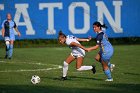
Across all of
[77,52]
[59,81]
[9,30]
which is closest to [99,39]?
[77,52]

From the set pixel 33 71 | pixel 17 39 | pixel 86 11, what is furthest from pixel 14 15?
pixel 33 71

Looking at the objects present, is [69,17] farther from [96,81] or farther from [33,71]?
[96,81]

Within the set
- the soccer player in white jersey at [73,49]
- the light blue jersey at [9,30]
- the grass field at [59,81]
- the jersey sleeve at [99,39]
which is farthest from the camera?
the light blue jersey at [9,30]

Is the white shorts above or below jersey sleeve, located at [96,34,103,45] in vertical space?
below

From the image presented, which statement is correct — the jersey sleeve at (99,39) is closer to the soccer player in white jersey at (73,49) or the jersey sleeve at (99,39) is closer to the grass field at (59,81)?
the soccer player in white jersey at (73,49)

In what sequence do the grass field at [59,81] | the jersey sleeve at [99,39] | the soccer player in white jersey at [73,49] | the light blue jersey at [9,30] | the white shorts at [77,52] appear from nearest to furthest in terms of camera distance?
the grass field at [59,81] → the jersey sleeve at [99,39] → the soccer player in white jersey at [73,49] → the white shorts at [77,52] → the light blue jersey at [9,30]

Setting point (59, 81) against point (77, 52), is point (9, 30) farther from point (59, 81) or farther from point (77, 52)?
point (59, 81)

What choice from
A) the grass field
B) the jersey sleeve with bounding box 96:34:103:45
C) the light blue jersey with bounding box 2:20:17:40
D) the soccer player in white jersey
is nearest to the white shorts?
the soccer player in white jersey

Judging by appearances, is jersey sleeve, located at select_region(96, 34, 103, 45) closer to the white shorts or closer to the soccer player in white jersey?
the soccer player in white jersey

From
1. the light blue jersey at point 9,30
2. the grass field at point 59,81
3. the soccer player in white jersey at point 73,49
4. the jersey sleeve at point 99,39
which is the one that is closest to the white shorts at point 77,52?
the soccer player in white jersey at point 73,49

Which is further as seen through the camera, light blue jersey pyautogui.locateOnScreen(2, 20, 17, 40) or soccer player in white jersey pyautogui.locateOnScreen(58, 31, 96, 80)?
light blue jersey pyautogui.locateOnScreen(2, 20, 17, 40)

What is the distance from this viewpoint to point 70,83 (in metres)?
17.3

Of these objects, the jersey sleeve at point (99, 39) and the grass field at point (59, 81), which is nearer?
the grass field at point (59, 81)

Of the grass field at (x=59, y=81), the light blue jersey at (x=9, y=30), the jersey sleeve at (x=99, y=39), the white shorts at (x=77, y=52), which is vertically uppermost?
the light blue jersey at (x=9, y=30)
